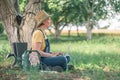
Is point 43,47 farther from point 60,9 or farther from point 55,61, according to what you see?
point 60,9

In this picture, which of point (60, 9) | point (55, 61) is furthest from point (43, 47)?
point (60, 9)

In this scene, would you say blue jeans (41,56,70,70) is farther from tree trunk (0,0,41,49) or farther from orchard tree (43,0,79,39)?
orchard tree (43,0,79,39)

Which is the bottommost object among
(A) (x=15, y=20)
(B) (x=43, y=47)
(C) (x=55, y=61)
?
(C) (x=55, y=61)

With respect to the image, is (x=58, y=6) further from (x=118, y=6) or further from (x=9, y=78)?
(x=9, y=78)

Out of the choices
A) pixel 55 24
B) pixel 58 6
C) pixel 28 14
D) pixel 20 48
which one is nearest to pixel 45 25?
pixel 20 48

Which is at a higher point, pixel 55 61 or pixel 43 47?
pixel 43 47

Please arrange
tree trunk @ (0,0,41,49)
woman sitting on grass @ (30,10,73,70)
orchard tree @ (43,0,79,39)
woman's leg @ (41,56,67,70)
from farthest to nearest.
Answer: orchard tree @ (43,0,79,39)
tree trunk @ (0,0,41,49)
woman's leg @ (41,56,67,70)
woman sitting on grass @ (30,10,73,70)

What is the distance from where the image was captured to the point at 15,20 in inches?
618

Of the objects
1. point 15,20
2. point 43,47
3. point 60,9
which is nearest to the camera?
point 43,47

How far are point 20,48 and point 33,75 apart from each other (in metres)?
3.31

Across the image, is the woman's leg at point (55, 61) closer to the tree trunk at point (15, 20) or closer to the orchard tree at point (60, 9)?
the tree trunk at point (15, 20)

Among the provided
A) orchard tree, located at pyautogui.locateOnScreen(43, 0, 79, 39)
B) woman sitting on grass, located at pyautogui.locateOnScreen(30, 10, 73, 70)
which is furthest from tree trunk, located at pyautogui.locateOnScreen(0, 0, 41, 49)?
orchard tree, located at pyautogui.locateOnScreen(43, 0, 79, 39)

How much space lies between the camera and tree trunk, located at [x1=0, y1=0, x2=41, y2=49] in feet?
51.1

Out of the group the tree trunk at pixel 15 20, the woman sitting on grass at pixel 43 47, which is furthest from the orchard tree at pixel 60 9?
the woman sitting on grass at pixel 43 47
